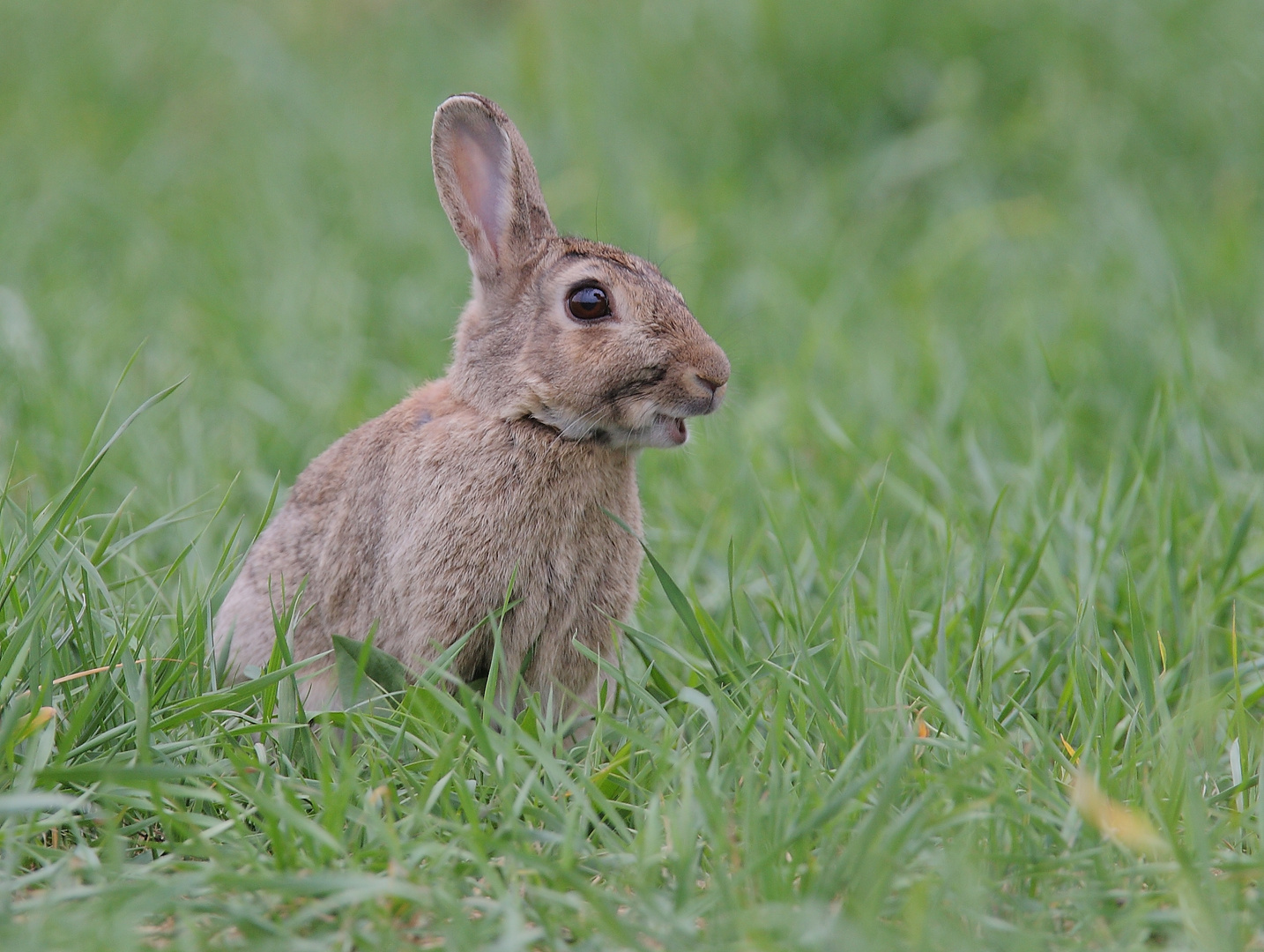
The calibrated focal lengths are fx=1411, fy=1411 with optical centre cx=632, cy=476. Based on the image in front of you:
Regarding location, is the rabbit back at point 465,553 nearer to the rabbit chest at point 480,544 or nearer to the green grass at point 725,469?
the rabbit chest at point 480,544

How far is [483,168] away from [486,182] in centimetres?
3

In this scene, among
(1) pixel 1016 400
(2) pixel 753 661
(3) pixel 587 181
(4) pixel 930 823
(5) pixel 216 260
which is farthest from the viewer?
(3) pixel 587 181

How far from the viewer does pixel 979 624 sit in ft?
9.52

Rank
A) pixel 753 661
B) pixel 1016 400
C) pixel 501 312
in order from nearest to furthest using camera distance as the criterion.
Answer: pixel 753 661 → pixel 501 312 → pixel 1016 400

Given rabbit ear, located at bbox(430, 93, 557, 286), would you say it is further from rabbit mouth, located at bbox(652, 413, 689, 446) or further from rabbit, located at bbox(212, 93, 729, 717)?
rabbit mouth, located at bbox(652, 413, 689, 446)

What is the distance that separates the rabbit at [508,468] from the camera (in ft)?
9.37

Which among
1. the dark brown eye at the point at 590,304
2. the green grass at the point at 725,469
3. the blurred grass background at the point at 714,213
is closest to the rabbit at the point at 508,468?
the dark brown eye at the point at 590,304

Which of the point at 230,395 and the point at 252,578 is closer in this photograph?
the point at 252,578

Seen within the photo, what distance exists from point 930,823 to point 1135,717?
628 mm

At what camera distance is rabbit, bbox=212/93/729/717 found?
286 centimetres

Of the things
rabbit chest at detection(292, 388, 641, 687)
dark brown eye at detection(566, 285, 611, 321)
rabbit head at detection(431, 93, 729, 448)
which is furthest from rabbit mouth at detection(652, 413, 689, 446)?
dark brown eye at detection(566, 285, 611, 321)

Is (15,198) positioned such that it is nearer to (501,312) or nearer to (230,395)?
(230,395)

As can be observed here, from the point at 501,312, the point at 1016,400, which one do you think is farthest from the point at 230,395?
the point at 1016,400

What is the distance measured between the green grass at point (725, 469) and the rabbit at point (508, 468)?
22 cm
